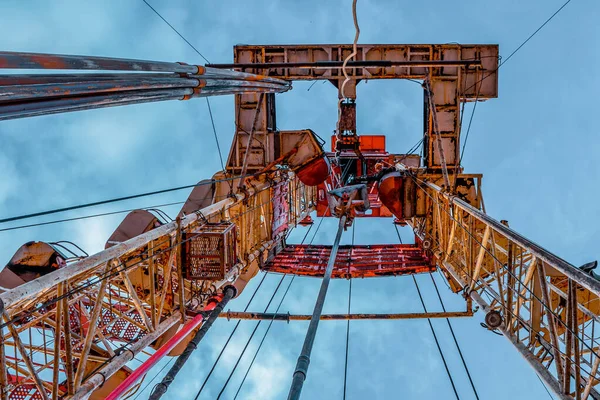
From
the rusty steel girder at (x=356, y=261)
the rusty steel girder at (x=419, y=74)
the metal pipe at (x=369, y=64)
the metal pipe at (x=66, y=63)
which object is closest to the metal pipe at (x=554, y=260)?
the metal pipe at (x=369, y=64)

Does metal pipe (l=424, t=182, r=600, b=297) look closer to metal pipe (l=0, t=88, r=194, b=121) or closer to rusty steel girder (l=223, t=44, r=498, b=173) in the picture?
metal pipe (l=0, t=88, r=194, b=121)

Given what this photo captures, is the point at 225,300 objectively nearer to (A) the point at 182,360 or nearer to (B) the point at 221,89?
(A) the point at 182,360

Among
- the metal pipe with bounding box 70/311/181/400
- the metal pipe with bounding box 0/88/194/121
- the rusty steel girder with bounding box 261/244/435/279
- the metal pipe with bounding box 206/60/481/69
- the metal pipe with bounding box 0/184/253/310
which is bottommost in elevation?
the rusty steel girder with bounding box 261/244/435/279

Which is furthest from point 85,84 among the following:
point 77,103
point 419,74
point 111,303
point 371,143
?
point 371,143

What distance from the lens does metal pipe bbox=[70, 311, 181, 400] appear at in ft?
16.8

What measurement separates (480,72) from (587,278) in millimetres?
8667

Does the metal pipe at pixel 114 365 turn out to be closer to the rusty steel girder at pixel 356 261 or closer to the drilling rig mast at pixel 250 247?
the drilling rig mast at pixel 250 247

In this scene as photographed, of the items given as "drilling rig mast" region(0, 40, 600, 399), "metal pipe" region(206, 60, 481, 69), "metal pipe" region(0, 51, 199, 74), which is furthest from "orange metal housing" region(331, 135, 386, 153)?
"metal pipe" region(0, 51, 199, 74)

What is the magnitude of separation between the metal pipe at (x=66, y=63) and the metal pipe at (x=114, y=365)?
3.60 meters

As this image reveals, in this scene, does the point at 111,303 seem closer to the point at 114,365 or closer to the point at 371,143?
the point at 114,365

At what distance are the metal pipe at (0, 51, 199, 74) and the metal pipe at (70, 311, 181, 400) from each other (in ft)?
11.8

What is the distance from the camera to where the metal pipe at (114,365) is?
513 cm

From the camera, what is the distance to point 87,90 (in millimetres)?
3459

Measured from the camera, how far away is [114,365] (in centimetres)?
565
